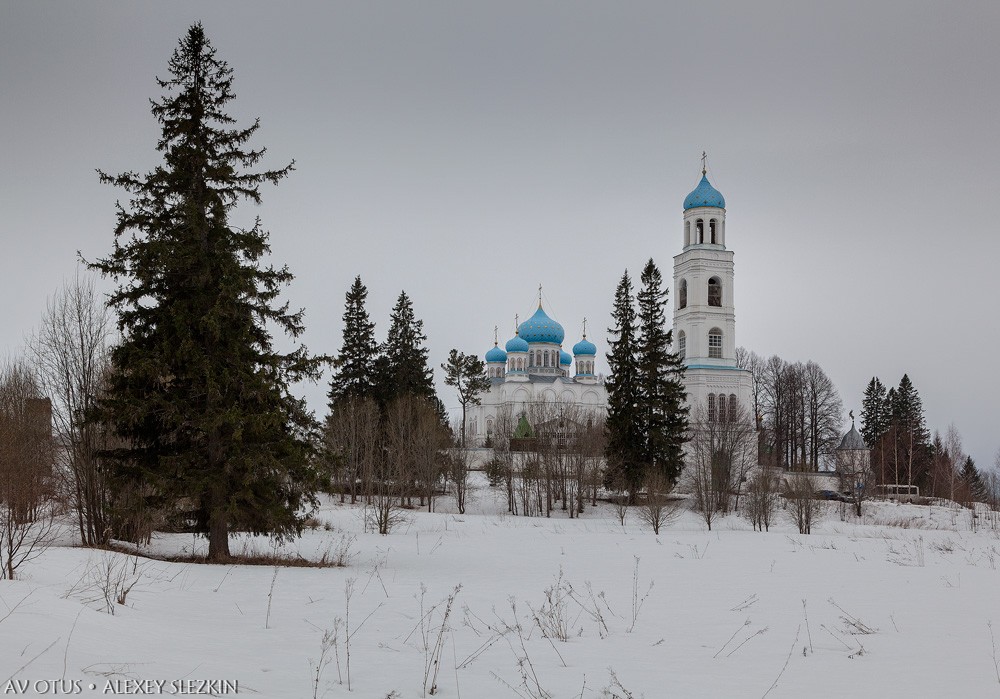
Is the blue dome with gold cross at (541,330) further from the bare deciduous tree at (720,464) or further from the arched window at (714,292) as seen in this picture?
the bare deciduous tree at (720,464)

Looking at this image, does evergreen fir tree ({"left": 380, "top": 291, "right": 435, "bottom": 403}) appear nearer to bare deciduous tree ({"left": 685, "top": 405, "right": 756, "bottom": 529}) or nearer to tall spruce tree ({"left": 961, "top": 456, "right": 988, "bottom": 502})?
bare deciduous tree ({"left": 685, "top": 405, "right": 756, "bottom": 529})

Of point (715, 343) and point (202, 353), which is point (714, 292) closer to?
point (715, 343)

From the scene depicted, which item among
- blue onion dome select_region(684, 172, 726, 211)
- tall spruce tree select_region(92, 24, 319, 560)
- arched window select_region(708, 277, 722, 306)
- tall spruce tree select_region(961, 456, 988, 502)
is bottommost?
tall spruce tree select_region(961, 456, 988, 502)

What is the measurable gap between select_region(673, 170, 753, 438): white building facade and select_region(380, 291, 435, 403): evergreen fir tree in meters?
19.1

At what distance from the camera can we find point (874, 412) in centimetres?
7325

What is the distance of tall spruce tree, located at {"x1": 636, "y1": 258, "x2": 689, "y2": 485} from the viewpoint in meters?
43.8

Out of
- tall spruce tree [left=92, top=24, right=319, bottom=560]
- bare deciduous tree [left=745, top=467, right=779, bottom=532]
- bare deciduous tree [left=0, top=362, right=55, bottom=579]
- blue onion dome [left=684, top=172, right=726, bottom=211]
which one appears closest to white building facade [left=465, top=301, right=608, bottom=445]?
blue onion dome [left=684, top=172, right=726, bottom=211]

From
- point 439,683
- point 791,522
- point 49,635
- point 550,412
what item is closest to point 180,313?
point 49,635

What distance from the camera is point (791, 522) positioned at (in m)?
37.0

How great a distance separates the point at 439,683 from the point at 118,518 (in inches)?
509

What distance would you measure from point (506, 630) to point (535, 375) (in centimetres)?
7140

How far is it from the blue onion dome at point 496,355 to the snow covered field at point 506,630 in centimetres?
6800

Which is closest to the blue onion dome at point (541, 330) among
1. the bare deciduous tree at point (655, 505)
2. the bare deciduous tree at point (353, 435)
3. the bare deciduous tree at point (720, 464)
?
the bare deciduous tree at point (720, 464)

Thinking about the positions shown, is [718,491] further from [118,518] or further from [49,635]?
[49,635]
